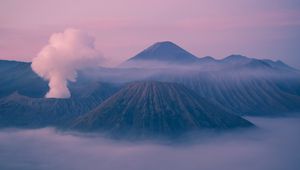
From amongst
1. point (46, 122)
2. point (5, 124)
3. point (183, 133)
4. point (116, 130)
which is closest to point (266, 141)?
point (183, 133)

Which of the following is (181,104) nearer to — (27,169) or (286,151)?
(286,151)

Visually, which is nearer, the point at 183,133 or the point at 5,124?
the point at 183,133

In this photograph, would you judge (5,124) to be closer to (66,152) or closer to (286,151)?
(66,152)

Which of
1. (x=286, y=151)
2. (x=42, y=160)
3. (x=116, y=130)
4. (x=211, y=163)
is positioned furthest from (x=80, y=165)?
(x=286, y=151)

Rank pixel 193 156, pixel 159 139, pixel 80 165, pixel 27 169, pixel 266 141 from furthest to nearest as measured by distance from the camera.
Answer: pixel 266 141, pixel 159 139, pixel 193 156, pixel 80 165, pixel 27 169

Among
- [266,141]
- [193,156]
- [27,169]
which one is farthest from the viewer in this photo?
[266,141]

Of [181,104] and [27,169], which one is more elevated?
[181,104]
